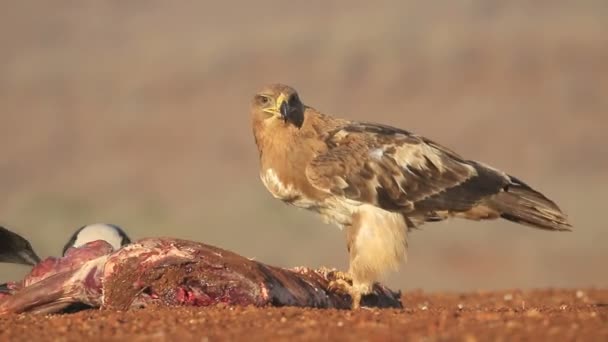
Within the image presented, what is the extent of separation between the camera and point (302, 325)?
10.2 metres

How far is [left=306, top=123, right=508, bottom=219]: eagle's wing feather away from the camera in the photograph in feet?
46.5

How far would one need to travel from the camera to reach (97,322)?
35.9ft

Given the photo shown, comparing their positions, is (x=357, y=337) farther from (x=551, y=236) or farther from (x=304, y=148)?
(x=551, y=236)

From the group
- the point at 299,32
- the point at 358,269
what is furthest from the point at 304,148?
the point at 299,32

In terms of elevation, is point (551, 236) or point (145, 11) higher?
point (145, 11)

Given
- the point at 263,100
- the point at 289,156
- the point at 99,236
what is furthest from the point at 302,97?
the point at 99,236

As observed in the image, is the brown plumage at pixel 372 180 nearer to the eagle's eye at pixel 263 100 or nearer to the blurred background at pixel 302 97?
the eagle's eye at pixel 263 100

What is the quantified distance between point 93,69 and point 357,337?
5696 centimetres

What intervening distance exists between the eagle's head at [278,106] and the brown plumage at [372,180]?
11mm

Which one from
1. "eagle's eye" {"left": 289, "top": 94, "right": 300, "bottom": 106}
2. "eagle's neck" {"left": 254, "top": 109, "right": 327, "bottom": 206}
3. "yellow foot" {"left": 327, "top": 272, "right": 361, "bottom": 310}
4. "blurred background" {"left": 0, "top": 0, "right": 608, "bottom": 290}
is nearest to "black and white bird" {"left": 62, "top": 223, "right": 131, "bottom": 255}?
"eagle's neck" {"left": 254, "top": 109, "right": 327, "bottom": 206}

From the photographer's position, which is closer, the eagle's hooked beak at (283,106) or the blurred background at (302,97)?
the eagle's hooked beak at (283,106)

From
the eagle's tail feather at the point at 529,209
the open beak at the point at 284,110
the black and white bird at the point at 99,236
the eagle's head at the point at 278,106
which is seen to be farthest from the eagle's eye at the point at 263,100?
the eagle's tail feather at the point at 529,209

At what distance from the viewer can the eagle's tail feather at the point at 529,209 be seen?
1433cm

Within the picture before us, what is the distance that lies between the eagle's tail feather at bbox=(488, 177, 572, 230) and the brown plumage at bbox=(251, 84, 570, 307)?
0.03 ft
